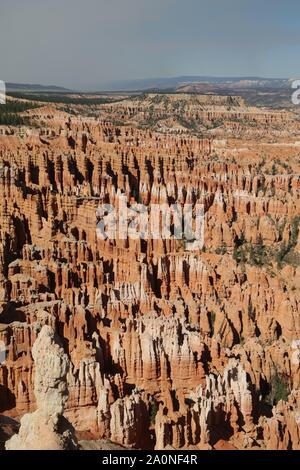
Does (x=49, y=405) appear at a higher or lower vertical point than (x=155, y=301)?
higher

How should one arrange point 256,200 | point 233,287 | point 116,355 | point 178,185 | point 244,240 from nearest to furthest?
point 116,355 < point 233,287 < point 244,240 < point 256,200 < point 178,185

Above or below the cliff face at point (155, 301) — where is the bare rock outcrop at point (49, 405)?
above

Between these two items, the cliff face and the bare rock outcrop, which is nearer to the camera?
the bare rock outcrop

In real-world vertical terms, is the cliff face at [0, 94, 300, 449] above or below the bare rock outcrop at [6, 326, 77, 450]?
Answer: below

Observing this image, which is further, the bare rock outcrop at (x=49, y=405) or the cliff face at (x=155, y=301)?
the cliff face at (x=155, y=301)

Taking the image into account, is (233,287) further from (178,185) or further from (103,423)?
(178,185)

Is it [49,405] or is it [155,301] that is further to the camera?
[155,301]

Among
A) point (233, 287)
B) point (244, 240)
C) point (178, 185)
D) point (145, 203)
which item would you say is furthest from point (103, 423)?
point (178, 185)

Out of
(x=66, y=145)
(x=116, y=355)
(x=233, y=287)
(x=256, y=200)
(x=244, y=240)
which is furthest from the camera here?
(x=66, y=145)
